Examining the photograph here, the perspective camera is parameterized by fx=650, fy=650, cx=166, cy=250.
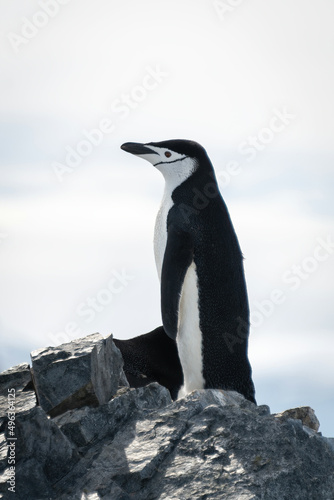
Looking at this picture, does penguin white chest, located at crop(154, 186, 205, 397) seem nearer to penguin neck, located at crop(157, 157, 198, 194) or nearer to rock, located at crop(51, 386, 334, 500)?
penguin neck, located at crop(157, 157, 198, 194)

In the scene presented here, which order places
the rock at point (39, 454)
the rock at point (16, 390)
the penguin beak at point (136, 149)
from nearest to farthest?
the rock at point (39, 454), the rock at point (16, 390), the penguin beak at point (136, 149)

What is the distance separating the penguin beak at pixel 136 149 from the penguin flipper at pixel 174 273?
1.01 meters

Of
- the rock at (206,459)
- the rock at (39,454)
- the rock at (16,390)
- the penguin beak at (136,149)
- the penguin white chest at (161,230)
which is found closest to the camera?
the rock at (206,459)

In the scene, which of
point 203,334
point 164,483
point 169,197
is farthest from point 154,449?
point 169,197

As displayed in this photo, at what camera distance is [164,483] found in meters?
3.25

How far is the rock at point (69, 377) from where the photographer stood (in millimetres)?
4051

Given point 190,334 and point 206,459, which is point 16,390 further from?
point 206,459

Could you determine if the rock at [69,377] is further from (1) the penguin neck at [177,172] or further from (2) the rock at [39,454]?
(1) the penguin neck at [177,172]

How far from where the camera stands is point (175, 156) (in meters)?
6.00

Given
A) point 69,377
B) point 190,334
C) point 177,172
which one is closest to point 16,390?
point 69,377

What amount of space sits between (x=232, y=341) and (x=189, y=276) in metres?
0.67

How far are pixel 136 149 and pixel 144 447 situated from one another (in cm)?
348

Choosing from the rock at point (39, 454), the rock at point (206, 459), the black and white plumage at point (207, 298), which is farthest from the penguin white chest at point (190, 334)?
the rock at point (39, 454)

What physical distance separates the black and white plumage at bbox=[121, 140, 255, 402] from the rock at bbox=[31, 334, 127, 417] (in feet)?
4.70
